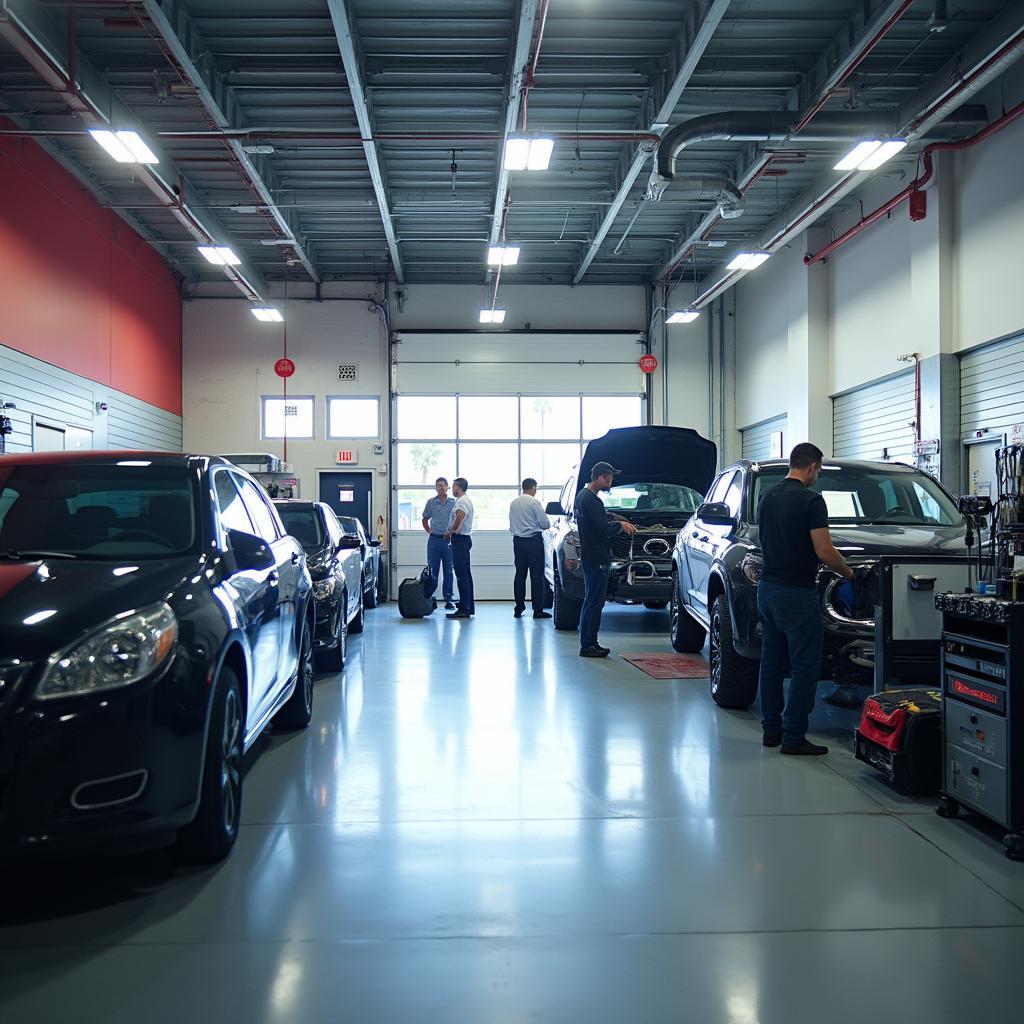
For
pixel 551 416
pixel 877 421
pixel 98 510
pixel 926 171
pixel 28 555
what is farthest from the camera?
pixel 551 416

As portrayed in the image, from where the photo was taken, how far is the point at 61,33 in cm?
907

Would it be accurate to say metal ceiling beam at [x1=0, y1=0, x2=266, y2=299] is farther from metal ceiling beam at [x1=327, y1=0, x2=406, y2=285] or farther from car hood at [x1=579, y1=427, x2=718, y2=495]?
car hood at [x1=579, y1=427, x2=718, y2=495]

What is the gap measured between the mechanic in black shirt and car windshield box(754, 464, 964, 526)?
1326 mm

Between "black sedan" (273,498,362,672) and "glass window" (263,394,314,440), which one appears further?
"glass window" (263,394,314,440)

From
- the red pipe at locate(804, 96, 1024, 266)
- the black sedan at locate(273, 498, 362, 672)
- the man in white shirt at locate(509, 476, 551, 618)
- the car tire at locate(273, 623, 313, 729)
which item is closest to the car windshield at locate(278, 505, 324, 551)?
the black sedan at locate(273, 498, 362, 672)

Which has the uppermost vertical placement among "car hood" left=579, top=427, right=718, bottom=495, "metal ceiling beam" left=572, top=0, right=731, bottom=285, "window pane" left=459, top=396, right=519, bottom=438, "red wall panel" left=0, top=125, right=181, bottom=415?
"metal ceiling beam" left=572, top=0, right=731, bottom=285

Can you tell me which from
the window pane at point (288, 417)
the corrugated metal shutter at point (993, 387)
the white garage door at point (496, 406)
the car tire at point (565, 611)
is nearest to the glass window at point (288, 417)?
the window pane at point (288, 417)

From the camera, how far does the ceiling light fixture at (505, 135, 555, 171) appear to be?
9.37m

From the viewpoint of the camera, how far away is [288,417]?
719 inches

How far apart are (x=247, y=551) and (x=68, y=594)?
0.89 m

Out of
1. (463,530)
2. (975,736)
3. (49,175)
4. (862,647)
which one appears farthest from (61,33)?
(975,736)

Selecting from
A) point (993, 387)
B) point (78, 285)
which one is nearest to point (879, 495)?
point (993, 387)

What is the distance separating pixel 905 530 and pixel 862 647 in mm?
1085

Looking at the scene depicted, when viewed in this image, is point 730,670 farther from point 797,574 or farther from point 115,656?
point 115,656
